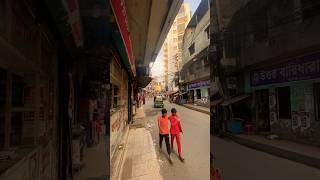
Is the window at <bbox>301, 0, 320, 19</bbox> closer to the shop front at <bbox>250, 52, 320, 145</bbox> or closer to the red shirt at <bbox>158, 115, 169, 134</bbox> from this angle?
the shop front at <bbox>250, 52, 320, 145</bbox>

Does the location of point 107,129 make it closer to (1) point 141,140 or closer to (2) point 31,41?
(2) point 31,41

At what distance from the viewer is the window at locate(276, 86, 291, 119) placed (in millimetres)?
766

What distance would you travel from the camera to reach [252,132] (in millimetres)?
955

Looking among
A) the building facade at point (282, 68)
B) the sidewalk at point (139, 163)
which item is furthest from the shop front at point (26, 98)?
the sidewalk at point (139, 163)

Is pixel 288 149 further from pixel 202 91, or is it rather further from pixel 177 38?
pixel 177 38

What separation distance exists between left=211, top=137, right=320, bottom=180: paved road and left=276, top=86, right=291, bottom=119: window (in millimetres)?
Answer: 116

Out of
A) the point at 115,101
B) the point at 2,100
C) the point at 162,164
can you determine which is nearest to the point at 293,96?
the point at 2,100

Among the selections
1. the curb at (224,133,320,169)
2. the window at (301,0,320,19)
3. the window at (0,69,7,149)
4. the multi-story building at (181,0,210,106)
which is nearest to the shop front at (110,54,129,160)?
the multi-story building at (181,0,210,106)

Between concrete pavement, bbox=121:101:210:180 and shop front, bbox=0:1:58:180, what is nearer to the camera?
shop front, bbox=0:1:58:180

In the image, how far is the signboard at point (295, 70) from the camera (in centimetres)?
70

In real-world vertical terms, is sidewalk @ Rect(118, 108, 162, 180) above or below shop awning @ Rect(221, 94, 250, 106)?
below

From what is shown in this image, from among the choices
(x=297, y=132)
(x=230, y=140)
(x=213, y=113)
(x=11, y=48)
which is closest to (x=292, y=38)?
(x=297, y=132)

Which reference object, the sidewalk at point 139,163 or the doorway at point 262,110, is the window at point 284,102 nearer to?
the doorway at point 262,110

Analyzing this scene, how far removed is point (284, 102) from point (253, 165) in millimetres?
229
